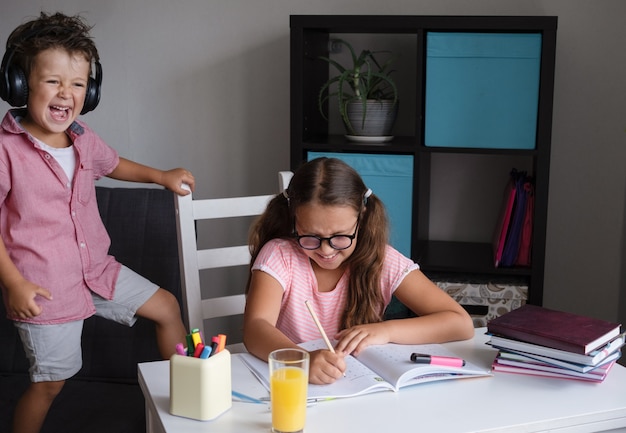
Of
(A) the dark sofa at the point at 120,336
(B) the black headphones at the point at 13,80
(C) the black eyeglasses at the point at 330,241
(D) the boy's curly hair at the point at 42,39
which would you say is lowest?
(A) the dark sofa at the point at 120,336

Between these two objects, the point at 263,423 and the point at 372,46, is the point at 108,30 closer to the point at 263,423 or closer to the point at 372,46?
the point at 372,46

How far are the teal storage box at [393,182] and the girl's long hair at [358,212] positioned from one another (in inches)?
29.0

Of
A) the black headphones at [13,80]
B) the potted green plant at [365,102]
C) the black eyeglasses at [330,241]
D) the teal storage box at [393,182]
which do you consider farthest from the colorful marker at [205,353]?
the potted green plant at [365,102]

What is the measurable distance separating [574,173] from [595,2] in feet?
1.91

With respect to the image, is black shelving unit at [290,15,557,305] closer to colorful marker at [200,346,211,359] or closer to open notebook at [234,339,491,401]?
open notebook at [234,339,491,401]

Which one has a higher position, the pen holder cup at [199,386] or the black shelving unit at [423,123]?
the black shelving unit at [423,123]

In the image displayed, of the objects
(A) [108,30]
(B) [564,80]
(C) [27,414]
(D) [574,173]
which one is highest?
(A) [108,30]

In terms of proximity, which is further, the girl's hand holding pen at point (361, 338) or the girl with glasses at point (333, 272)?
the girl with glasses at point (333, 272)

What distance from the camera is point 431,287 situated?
1.69 metres

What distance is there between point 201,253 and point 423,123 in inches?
34.7

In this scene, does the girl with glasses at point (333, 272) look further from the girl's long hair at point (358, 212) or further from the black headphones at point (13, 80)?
the black headphones at point (13, 80)

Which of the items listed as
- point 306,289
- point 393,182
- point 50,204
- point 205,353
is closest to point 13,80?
point 50,204

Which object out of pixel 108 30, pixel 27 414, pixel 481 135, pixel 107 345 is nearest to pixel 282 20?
pixel 108 30

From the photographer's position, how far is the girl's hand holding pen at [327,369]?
1.29 meters
